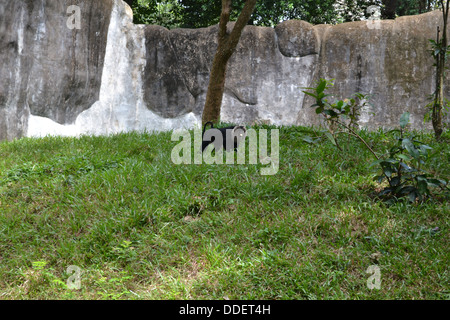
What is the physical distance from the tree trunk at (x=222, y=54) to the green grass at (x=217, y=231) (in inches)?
84.6

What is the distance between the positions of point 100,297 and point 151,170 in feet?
6.15

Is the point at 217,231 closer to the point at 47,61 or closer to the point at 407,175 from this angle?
the point at 407,175

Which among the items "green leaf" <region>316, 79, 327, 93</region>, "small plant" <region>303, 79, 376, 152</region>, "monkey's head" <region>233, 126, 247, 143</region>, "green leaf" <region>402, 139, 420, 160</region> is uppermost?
"green leaf" <region>316, 79, 327, 93</region>

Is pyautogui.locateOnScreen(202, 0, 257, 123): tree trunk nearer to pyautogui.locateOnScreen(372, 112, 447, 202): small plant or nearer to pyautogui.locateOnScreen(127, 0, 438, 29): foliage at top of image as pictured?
pyautogui.locateOnScreen(372, 112, 447, 202): small plant

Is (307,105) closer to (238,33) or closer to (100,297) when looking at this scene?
(238,33)

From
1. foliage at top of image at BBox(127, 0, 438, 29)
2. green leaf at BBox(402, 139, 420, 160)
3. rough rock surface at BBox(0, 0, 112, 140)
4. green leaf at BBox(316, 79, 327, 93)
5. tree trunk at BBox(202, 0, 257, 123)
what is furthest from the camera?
foliage at top of image at BBox(127, 0, 438, 29)

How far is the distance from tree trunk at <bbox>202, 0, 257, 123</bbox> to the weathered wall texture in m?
2.84

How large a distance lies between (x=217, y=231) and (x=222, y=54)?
3.95 m

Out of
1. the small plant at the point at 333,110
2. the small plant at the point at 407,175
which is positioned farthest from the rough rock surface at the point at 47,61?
the small plant at the point at 407,175

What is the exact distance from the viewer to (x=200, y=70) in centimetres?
1002

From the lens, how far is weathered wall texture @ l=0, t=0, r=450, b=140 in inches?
307

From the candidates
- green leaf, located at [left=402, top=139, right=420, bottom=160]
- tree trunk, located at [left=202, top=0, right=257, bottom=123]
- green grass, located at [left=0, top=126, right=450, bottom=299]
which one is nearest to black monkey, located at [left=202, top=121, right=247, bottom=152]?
green grass, located at [left=0, top=126, right=450, bottom=299]

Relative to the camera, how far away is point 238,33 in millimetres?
6688

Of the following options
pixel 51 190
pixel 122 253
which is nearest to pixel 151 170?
pixel 51 190
